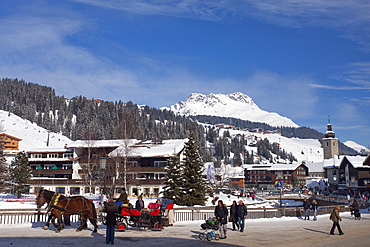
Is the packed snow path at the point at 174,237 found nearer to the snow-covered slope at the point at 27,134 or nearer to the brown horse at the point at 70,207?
the brown horse at the point at 70,207

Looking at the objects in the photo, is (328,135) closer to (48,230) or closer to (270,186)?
(270,186)

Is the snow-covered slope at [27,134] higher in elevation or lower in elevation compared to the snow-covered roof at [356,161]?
higher

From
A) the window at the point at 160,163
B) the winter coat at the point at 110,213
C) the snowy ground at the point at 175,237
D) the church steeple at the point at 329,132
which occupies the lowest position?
the snowy ground at the point at 175,237

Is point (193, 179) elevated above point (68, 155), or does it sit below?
below

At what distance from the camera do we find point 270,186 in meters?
138

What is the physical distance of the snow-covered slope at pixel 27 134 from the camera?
426ft

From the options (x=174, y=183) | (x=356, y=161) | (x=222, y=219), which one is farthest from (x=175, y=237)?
(x=356, y=161)

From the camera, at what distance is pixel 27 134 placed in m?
141

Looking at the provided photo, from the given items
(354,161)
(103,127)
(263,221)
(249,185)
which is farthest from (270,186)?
(263,221)

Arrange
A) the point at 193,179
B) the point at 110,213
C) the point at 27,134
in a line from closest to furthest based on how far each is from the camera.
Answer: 1. the point at 110,213
2. the point at 193,179
3. the point at 27,134

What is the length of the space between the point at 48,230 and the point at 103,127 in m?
164

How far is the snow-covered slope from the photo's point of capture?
426 ft

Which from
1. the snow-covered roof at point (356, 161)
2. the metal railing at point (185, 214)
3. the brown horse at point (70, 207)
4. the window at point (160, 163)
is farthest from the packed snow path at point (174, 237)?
the snow-covered roof at point (356, 161)

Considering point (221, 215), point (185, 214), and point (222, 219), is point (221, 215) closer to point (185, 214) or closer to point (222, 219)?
point (222, 219)
